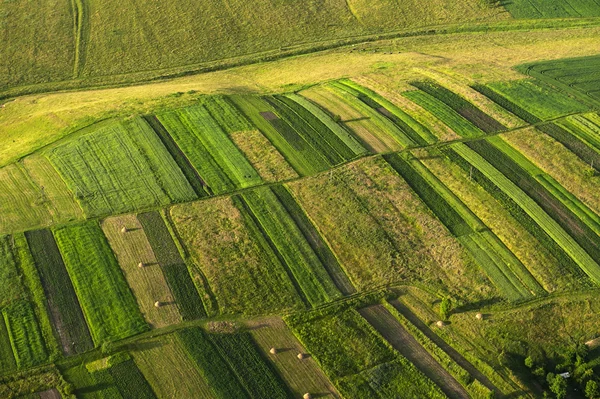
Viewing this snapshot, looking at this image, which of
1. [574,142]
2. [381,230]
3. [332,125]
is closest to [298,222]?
[381,230]

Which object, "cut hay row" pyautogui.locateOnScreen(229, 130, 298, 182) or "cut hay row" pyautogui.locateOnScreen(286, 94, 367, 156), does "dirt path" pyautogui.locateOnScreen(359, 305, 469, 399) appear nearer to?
"cut hay row" pyautogui.locateOnScreen(229, 130, 298, 182)

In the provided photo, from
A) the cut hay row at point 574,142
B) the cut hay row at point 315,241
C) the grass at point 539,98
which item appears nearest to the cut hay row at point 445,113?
the cut hay row at point 574,142

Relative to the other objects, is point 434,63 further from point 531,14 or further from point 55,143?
point 55,143

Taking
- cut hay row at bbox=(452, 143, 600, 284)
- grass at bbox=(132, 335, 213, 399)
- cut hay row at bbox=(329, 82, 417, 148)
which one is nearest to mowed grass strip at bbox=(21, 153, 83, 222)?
grass at bbox=(132, 335, 213, 399)

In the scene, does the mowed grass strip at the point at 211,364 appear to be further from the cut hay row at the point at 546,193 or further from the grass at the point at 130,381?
the cut hay row at the point at 546,193

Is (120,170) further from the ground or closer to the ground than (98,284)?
further from the ground

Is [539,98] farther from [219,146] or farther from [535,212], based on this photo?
[219,146]
